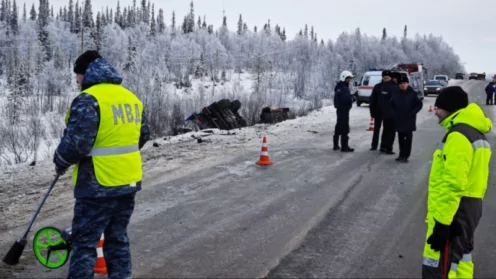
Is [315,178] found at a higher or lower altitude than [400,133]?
lower

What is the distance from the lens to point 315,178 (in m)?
8.74

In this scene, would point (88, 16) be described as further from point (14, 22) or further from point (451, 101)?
point (451, 101)

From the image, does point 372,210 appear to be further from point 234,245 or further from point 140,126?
point 140,126

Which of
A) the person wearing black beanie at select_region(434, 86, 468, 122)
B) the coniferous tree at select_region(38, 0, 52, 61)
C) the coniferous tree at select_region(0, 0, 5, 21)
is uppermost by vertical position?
the coniferous tree at select_region(0, 0, 5, 21)

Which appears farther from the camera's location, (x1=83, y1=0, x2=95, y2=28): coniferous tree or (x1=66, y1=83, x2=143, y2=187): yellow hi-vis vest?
(x1=83, y1=0, x2=95, y2=28): coniferous tree

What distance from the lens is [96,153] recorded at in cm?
350


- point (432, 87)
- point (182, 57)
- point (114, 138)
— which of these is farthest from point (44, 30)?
point (114, 138)

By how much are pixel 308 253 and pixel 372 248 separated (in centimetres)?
80

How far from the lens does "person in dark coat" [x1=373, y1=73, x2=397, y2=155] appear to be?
36.9ft

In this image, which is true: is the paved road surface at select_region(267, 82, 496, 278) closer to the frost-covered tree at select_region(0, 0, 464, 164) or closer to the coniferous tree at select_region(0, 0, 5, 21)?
the frost-covered tree at select_region(0, 0, 464, 164)

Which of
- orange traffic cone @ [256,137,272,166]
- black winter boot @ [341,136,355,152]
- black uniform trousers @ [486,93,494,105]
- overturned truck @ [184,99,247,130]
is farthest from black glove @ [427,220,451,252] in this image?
black uniform trousers @ [486,93,494,105]

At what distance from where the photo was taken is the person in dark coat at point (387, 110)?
11.2 metres

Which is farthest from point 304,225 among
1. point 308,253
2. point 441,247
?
point 441,247

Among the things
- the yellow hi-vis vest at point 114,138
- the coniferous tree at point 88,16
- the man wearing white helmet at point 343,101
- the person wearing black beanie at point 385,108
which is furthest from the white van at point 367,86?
the coniferous tree at point 88,16
